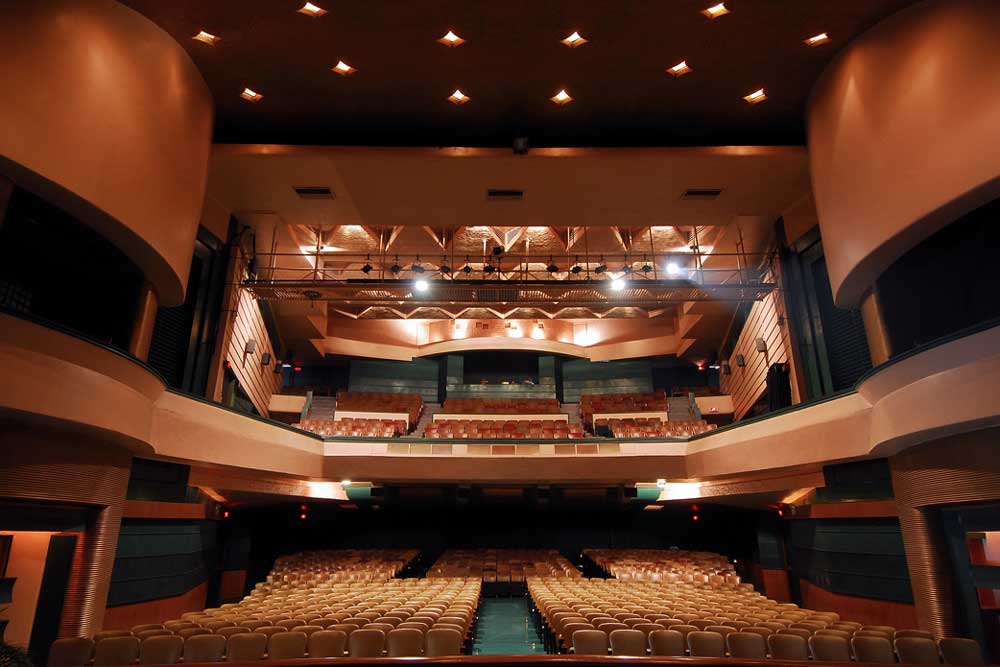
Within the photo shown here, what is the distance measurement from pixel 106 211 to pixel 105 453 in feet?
9.30

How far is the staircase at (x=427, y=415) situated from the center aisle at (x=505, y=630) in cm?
729

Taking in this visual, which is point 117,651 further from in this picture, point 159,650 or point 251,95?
point 251,95

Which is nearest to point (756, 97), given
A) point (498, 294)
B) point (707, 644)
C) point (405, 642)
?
point (498, 294)

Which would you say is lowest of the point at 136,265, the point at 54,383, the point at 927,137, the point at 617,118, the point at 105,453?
the point at 105,453

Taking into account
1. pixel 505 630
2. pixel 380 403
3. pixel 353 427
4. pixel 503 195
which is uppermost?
pixel 503 195

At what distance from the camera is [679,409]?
Result: 18469 millimetres

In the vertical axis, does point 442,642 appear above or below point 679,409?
below

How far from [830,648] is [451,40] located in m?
8.18

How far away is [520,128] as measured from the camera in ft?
31.4

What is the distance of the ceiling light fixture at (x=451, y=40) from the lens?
7.49m

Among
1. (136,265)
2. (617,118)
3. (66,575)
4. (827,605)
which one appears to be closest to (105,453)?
(66,575)

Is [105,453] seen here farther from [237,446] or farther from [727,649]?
[727,649]

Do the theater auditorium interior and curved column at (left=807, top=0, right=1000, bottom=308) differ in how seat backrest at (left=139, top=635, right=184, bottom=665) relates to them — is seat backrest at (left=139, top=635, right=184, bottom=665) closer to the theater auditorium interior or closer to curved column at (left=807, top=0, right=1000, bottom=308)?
the theater auditorium interior

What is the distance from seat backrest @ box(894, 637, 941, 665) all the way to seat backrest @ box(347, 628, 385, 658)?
4.49 metres
